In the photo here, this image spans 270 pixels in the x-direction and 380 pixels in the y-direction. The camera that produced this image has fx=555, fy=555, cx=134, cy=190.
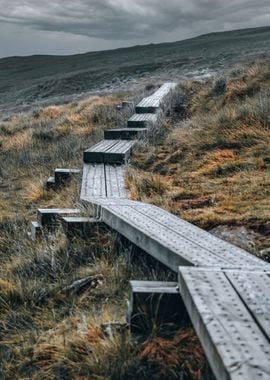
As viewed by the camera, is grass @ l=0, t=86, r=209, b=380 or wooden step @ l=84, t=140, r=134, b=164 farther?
wooden step @ l=84, t=140, r=134, b=164

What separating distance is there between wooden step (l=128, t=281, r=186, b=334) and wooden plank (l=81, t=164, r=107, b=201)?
267cm

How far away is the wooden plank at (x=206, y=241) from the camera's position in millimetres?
3594

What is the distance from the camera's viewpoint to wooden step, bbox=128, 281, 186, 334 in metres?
3.26

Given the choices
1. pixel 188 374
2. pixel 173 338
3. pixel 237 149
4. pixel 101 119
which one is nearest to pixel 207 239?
pixel 173 338

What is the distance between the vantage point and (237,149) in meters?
7.76

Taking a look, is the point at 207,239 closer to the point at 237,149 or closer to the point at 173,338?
the point at 173,338

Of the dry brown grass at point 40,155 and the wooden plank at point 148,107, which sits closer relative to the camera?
the dry brown grass at point 40,155

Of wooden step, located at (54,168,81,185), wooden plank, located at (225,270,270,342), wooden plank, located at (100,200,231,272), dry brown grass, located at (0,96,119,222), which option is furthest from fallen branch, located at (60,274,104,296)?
wooden step, located at (54,168,81,185)

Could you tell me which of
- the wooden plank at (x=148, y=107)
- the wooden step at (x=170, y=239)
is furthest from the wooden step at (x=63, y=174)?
the wooden plank at (x=148, y=107)

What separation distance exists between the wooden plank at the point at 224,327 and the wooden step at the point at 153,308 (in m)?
0.10

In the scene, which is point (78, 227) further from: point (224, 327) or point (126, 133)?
point (126, 133)

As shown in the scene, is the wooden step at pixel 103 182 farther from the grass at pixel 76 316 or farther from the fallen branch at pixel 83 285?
the fallen branch at pixel 83 285

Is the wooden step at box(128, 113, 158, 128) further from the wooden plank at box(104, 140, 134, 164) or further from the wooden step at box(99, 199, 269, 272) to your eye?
the wooden step at box(99, 199, 269, 272)

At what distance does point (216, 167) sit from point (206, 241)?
315cm
